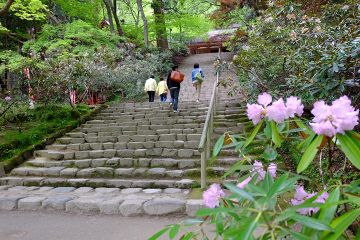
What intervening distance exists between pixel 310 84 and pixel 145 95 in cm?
1103

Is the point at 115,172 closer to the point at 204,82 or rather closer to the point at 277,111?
the point at 277,111

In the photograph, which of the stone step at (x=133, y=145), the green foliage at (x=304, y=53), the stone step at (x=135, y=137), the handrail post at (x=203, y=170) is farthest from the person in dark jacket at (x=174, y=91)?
the handrail post at (x=203, y=170)

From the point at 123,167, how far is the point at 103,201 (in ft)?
5.82

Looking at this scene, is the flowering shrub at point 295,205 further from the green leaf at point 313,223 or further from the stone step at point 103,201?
the stone step at point 103,201

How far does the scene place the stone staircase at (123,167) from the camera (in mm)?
5457

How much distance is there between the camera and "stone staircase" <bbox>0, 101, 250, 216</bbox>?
5.46m

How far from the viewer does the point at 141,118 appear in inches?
408

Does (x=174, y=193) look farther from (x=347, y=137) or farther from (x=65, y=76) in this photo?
(x=65, y=76)

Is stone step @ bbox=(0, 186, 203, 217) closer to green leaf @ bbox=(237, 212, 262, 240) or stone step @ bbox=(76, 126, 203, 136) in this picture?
stone step @ bbox=(76, 126, 203, 136)

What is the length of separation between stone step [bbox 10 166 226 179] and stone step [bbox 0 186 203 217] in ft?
1.76

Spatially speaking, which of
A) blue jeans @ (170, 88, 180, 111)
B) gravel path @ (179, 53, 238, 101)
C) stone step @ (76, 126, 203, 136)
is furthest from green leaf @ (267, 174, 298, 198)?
gravel path @ (179, 53, 238, 101)

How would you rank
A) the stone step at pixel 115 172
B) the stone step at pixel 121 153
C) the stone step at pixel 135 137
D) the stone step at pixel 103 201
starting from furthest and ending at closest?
the stone step at pixel 135 137, the stone step at pixel 121 153, the stone step at pixel 115 172, the stone step at pixel 103 201

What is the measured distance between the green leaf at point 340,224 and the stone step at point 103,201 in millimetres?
3826

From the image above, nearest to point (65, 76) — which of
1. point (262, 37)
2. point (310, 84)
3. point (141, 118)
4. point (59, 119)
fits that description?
point (59, 119)
